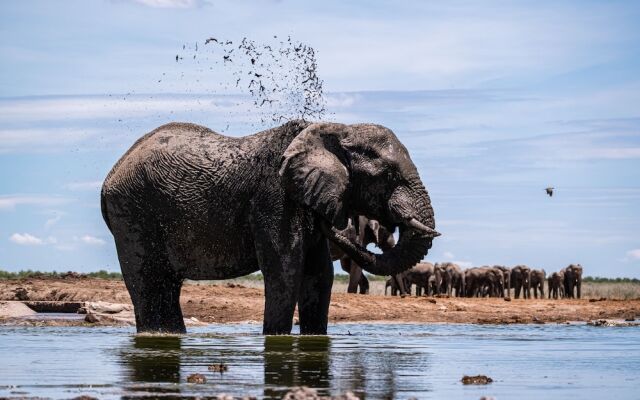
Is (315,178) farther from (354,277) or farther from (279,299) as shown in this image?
(354,277)

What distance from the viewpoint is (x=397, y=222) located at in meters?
18.5

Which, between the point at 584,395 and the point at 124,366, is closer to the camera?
the point at 584,395

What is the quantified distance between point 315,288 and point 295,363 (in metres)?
4.44

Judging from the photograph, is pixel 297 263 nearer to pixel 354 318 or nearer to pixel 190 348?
pixel 190 348

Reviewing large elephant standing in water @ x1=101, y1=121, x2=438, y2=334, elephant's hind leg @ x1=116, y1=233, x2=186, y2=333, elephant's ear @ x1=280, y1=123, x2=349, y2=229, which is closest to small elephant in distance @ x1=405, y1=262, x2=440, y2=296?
elephant's hind leg @ x1=116, y1=233, x2=186, y2=333

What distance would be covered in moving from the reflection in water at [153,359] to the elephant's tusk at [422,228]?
3590 millimetres

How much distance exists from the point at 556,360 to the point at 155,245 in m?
6.44

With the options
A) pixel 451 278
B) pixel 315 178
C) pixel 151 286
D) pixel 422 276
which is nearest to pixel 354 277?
pixel 422 276

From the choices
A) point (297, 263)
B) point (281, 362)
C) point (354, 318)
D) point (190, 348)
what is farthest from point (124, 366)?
point (354, 318)

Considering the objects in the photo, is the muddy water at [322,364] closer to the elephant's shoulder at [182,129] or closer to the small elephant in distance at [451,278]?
the elephant's shoulder at [182,129]

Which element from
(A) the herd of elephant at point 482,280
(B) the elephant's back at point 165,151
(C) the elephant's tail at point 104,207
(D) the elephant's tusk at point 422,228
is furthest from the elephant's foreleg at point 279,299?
(A) the herd of elephant at point 482,280

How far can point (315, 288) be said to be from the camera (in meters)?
19.2

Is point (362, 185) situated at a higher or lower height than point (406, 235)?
higher

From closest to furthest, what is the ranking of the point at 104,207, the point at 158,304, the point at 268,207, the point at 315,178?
the point at 315,178 < the point at 268,207 < the point at 158,304 < the point at 104,207
